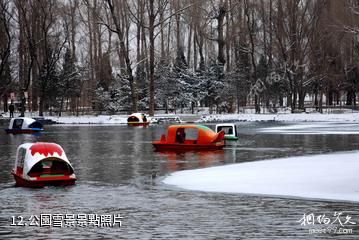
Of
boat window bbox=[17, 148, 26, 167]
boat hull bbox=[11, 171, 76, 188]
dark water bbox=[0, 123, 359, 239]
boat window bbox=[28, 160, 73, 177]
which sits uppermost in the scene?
boat window bbox=[17, 148, 26, 167]

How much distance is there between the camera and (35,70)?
83375 millimetres

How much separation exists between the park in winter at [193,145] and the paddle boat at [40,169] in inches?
1.4

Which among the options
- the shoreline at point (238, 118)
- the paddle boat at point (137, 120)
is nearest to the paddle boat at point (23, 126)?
the paddle boat at point (137, 120)

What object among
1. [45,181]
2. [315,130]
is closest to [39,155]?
[45,181]

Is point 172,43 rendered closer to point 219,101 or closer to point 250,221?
point 219,101

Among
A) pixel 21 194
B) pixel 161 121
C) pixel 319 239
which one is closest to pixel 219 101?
pixel 161 121

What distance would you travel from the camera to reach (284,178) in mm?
18359

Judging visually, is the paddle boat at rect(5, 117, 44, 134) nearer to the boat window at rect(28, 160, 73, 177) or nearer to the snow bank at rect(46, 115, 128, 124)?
the snow bank at rect(46, 115, 128, 124)

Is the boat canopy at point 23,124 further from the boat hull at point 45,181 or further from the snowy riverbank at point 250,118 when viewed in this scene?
the boat hull at point 45,181

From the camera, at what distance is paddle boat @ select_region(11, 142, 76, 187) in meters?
17.9

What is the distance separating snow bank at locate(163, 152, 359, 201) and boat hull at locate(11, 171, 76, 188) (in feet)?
9.55

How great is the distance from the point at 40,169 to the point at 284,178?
708 centimetres

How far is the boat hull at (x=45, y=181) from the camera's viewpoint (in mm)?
17844

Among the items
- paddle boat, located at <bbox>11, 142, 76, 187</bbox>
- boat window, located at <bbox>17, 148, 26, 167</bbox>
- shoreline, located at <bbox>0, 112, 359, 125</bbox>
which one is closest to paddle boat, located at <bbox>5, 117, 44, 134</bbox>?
shoreline, located at <bbox>0, 112, 359, 125</bbox>
